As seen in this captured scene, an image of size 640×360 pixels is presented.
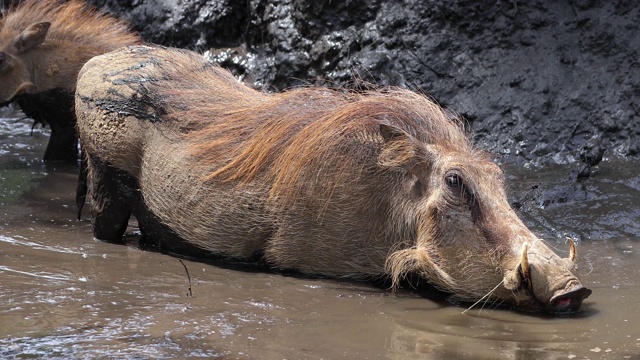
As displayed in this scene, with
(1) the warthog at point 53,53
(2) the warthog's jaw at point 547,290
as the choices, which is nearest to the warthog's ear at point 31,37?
(1) the warthog at point 53,53

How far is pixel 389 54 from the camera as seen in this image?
7973 millimetres

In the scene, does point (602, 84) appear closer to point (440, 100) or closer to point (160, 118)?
point (440, 100)

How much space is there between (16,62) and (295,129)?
12.3ft

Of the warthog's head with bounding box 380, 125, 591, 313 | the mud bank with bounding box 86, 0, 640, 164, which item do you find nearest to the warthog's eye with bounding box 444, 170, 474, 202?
the warthog's head with bounding box 380, 125, 591, 313

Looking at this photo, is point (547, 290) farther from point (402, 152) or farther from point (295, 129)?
point (295, 129)

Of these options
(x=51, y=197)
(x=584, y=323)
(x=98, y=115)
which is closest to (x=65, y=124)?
(x=51, y=197)

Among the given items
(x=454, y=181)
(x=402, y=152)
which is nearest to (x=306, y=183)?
(x=402, y=152)

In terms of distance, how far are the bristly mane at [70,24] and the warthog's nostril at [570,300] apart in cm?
466

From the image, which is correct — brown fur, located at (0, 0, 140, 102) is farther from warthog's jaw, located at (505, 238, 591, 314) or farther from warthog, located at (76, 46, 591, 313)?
warthog's jaw, located at (505, 238, 591, 314)

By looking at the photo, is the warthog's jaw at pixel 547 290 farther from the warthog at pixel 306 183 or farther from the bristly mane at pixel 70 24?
the bristly mane at pixel 70 24

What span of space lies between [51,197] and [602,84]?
4.09 meters

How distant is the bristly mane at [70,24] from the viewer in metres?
8.08

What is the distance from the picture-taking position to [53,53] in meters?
8.16

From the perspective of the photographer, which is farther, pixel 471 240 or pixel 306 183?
pixel 306 183
